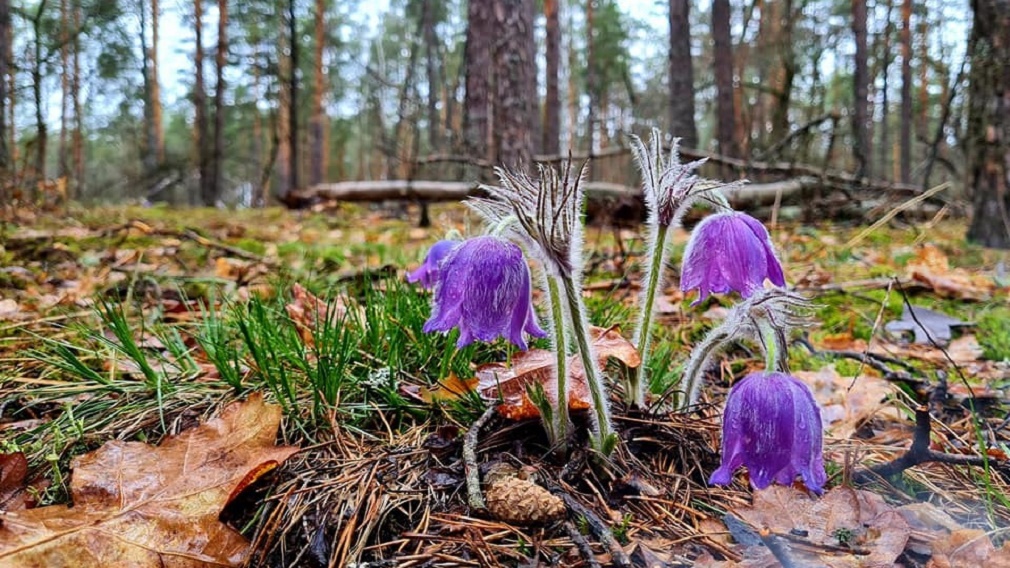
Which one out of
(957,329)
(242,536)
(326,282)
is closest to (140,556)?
(242,536)

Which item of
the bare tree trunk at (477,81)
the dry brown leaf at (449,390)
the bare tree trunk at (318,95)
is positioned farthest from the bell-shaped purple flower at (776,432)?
the bare tree trunk at (318,95)

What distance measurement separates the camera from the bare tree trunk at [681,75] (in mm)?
8211

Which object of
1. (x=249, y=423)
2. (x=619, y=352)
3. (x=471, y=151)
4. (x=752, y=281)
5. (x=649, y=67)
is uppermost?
(x=649, y=67)

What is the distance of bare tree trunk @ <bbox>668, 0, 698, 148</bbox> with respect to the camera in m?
8.21

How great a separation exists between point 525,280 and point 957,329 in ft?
7.07

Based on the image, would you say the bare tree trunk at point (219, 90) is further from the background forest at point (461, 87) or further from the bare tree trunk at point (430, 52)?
the bare tree trunk at point (430, 52)

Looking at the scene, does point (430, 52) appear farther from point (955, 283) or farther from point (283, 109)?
point (955, 283)

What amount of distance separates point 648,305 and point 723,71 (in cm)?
898

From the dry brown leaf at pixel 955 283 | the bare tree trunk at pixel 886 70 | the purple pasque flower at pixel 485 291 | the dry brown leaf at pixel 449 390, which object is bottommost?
the dry brown leaf at pixel 449 390

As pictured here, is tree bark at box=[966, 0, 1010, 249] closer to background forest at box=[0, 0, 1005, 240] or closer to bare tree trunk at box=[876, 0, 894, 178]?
background forest at box=[0, 0, 1005, 240]

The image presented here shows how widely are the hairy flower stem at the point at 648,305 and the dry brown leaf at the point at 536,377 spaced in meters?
0.04

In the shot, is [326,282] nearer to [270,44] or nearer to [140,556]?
[140,556]

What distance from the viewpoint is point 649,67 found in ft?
88.1

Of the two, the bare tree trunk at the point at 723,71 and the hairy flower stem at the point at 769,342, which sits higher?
the bare tree trunk at the point at 723,71
